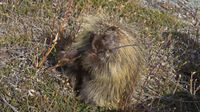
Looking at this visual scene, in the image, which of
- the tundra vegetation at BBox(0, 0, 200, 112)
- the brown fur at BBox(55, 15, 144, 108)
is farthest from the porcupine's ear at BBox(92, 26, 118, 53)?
the tundra vegetation at BBox(0, 0, 200, 112)

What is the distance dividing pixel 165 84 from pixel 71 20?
1.23 meters

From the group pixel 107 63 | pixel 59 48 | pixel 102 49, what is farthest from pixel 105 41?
pixel 59 48

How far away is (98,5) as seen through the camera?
17.6ft

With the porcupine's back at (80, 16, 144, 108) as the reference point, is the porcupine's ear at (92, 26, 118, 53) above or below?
above

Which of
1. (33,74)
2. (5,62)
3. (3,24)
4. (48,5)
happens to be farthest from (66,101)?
→ (48,5)

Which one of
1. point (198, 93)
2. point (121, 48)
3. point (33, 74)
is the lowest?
point (198, 93)

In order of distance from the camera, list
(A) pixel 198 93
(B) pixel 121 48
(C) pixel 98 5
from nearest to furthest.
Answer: (B) pixel 121 48, (A) pixel 198 93, (C) pixel 98 5

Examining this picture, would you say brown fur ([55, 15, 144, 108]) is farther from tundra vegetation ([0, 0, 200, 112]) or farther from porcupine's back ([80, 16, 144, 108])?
tundra vegetation ([0, 0, 200, 112])

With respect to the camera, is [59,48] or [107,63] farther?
[59,48]

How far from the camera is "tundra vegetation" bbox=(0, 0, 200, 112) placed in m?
3.98

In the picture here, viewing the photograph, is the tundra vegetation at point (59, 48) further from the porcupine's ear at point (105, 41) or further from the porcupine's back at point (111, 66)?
the porcupine's ear at point (105, 41)

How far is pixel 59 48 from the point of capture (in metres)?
4.40

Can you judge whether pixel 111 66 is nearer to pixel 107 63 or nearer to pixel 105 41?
pixel 107 63

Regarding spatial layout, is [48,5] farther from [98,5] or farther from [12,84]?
[12,84]
